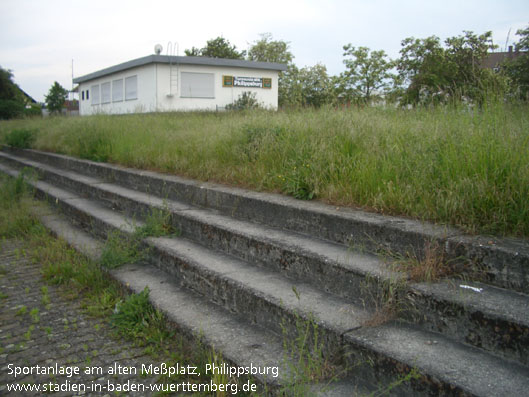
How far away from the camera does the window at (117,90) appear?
100 feet

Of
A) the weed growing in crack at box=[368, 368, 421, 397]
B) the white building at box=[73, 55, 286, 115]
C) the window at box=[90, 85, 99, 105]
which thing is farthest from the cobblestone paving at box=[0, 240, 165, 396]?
the window at box=[90, 85, 99, 105]

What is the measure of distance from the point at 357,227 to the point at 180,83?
26063 mm

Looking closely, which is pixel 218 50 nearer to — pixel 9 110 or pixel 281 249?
pixel 9 110

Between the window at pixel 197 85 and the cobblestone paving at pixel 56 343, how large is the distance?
2469 centimetres

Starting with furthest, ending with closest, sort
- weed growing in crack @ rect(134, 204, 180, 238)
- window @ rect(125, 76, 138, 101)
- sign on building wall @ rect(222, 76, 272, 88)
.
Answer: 1. sign on building wall @ rect(222, 76, 272, 88)
2. window @ rect(125, 76, 138, 101)
3. weed growing in crack @ rect(134, 204, 180, 238)

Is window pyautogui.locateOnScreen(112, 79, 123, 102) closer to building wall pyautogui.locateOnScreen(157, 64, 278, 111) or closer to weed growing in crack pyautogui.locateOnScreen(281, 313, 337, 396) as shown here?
building wall pyautogui.locateOnScreen(157, 64, 278, 111)

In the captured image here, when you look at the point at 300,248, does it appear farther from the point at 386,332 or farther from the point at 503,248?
the point at 503,248

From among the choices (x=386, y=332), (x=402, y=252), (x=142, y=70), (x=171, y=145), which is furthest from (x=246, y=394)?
(x=142, y=70)

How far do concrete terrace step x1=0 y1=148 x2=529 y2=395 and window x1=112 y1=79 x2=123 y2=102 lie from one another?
2858 centimetres

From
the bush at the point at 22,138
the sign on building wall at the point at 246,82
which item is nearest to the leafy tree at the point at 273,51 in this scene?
the sign on building wall at the point at 246,82

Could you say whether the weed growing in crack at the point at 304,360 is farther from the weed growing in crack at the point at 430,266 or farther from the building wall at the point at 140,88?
the building wall at the point at 140,88

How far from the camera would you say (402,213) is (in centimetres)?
336

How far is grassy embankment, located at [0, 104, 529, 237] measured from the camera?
2914 millimetres

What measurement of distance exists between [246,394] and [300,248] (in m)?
1.19
